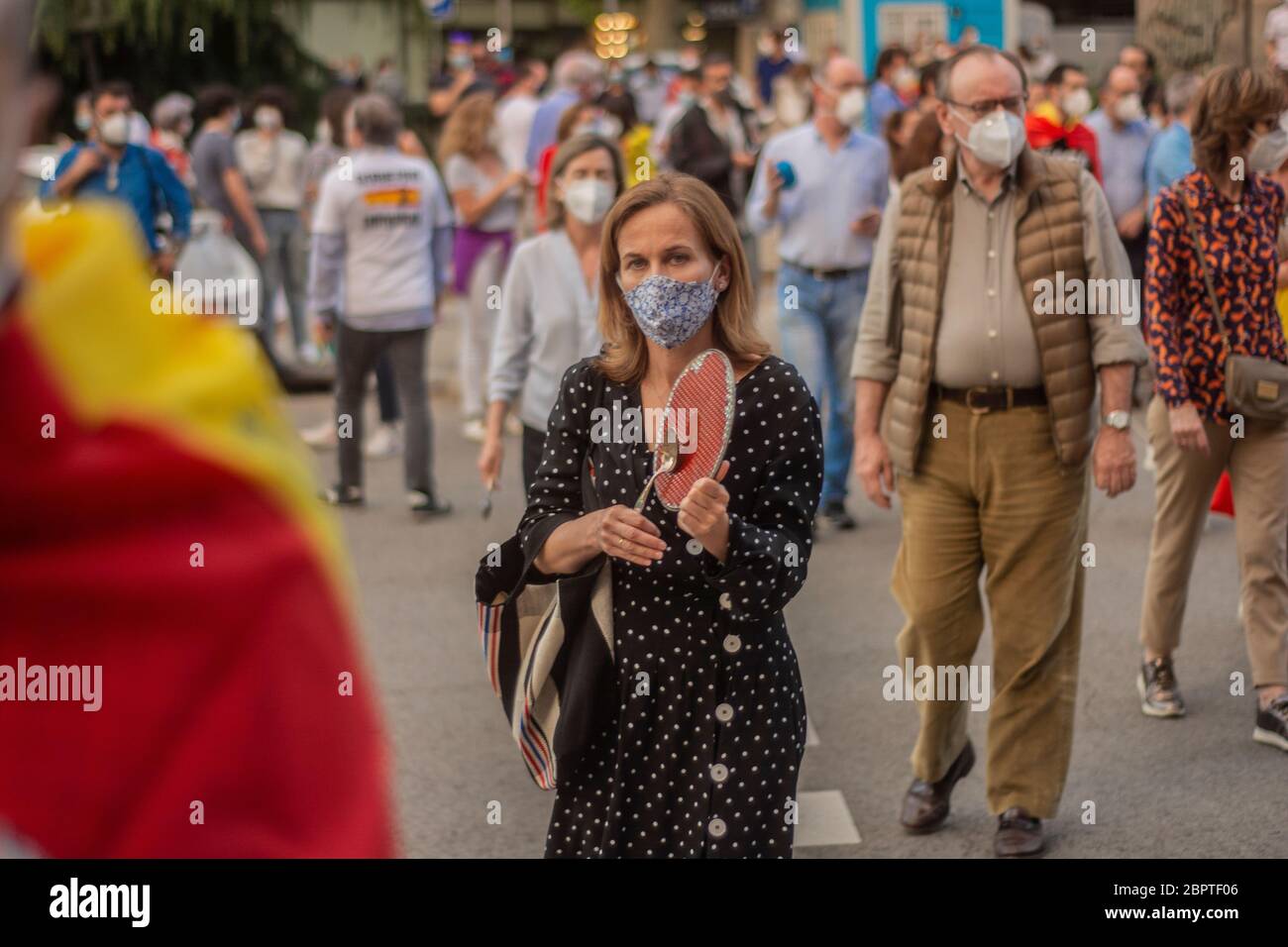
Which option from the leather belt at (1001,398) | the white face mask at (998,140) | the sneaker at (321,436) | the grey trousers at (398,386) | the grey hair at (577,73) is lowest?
the sneaker at (321,436)

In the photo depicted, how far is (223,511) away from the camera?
2.97 ft

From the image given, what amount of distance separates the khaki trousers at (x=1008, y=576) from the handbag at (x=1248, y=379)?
1.02m

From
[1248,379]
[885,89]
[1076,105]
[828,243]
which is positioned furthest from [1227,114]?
[885,89]

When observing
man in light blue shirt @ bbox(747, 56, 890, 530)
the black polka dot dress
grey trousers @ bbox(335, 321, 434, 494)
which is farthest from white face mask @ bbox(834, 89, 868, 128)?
the black polka dot dress

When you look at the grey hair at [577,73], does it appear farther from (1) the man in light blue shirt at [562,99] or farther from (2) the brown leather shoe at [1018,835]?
(2) the brown leather shoe at [1018,835]

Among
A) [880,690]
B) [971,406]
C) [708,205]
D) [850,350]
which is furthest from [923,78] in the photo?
[708,205]

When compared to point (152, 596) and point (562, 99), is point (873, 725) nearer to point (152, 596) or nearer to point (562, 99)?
point (152, 596)

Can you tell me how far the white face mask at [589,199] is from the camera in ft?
19.5

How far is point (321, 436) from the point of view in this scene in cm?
1173

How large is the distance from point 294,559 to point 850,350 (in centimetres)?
829

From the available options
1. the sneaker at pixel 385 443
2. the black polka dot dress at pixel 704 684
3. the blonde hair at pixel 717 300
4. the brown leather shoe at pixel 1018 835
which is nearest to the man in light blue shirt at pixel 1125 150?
the sneaker at pixel 385 443

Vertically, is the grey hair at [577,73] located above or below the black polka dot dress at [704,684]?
above

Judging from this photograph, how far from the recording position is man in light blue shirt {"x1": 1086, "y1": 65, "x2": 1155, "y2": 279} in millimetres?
11719

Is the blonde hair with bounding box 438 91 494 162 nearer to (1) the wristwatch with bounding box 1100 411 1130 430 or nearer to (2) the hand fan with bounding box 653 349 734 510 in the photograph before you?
(1) the wristwatch with bounding box 1100 411 1130 430
